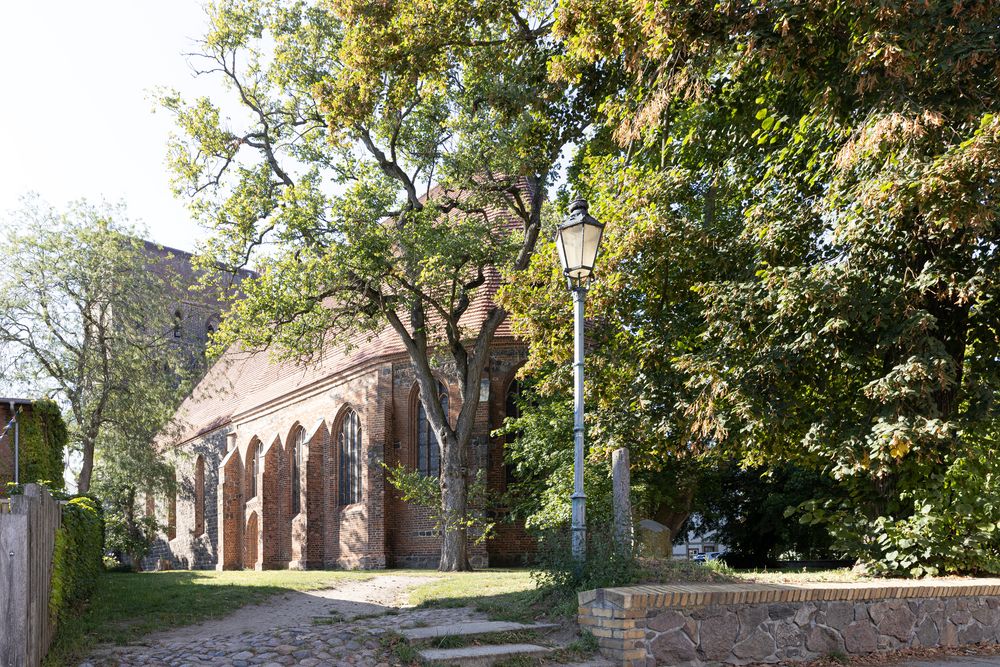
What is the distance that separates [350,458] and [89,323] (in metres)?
9.97

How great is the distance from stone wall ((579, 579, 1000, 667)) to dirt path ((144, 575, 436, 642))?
3.60 metres

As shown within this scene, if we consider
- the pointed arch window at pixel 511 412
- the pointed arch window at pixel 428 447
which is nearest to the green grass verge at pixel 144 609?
the pointed arch window at pixel 511 412

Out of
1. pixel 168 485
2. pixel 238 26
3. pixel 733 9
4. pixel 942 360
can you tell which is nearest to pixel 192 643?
pixel 942 360

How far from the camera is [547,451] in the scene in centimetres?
2097

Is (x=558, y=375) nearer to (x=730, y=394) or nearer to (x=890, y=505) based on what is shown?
(x=730, y=394)

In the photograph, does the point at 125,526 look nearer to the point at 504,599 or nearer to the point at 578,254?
the point at 504,599

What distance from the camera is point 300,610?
11.5 meters

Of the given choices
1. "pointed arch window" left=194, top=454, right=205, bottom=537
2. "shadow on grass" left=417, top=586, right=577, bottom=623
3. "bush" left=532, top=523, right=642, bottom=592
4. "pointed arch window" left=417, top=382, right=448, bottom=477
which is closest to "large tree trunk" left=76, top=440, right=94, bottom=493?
"pointed arch window" left=194, top=454, right=205, bottom=537

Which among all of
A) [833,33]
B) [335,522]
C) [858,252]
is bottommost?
[335,522]

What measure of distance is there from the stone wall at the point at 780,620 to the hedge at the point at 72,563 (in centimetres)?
505

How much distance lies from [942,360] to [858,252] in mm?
1627

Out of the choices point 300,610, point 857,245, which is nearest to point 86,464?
point 300,610

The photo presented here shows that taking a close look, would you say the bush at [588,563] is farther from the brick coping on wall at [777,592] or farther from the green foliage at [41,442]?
the green foliage at [41,442]

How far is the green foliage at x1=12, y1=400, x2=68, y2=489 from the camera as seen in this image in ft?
72.9
